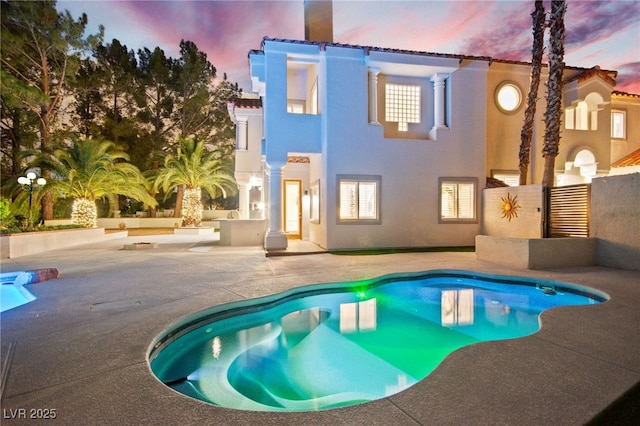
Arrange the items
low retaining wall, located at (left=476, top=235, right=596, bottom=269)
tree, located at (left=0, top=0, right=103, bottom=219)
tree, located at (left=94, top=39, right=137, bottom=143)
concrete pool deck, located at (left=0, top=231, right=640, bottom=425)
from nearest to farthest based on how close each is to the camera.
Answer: concrete pool deck, located at (left=0, top=231, right=640, bottom=425) < low retaining wall, located at (left=476, top=235, right=596, bottom=269) < tree, located at (left=0, top=0, right=103, bottom=219) < tree, located at (left=94, top=39, right=137, bottom=143)

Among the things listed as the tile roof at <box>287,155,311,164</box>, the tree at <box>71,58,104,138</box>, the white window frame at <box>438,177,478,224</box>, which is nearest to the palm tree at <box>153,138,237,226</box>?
the tile roof at <box>287,155,311,164</box>

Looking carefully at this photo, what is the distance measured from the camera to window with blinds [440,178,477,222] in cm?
1434

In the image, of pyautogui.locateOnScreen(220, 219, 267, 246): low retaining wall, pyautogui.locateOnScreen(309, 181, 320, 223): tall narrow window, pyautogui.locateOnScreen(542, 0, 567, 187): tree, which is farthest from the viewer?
pyautogui.locateOnScreen(220, 219, 267, 246): low retaining wall

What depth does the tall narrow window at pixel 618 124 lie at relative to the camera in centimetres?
1758

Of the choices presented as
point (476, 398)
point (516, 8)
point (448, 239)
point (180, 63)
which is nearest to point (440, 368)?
point (476, 398)

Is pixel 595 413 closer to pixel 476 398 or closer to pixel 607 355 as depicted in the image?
pixel 476 398

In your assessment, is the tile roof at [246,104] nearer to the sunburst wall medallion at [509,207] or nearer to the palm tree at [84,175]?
the palm tree at [84,175]

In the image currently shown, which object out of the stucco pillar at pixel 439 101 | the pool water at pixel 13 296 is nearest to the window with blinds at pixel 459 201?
the stucco pillar at pixel 439 101

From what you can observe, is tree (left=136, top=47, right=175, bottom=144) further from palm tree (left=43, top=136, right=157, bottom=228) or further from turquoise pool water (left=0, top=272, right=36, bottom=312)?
turquoise pool water (left=0, top=272, right=36, bottom=312)

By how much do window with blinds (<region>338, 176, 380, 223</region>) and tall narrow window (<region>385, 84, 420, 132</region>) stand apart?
309 cm

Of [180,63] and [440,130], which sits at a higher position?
[180,63]

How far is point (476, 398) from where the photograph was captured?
273cm

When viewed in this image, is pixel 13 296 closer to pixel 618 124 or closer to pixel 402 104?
pixel 402 104

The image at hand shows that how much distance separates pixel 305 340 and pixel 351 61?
11302 mm
